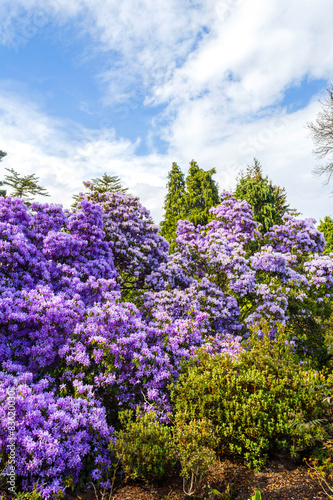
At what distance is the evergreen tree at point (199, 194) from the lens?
84.9ft

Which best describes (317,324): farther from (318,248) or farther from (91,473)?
(91,473)

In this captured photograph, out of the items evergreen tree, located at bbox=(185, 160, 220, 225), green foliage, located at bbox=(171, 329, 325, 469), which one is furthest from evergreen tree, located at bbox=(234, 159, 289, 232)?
green foliage, located at bbox=(171, 329, 325, 469)

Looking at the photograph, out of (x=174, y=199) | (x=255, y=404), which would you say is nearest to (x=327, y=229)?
(x=174, y=199)

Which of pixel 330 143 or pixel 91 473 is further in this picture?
pixel 330 143

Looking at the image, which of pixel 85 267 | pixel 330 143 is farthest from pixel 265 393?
pixel 330 143

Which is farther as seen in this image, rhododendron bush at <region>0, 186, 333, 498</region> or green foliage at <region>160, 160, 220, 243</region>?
green foliage at <region>160, 160, 220, 243</region>

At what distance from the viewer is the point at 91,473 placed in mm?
4457

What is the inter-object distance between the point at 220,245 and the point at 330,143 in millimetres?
22335

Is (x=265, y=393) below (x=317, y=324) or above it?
below

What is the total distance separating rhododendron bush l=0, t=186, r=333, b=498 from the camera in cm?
430

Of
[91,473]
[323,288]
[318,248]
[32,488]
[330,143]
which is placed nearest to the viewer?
[32,488]

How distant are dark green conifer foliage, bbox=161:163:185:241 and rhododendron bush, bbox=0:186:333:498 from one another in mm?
15496

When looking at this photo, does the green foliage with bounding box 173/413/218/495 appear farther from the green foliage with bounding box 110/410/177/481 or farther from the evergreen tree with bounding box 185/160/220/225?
the evergreen tree with bounding box 185/160/220/225

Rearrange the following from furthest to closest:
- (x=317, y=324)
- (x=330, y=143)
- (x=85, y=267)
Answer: (x=330, y=143)
(x=317, y=324)
(x=85, y=267)
